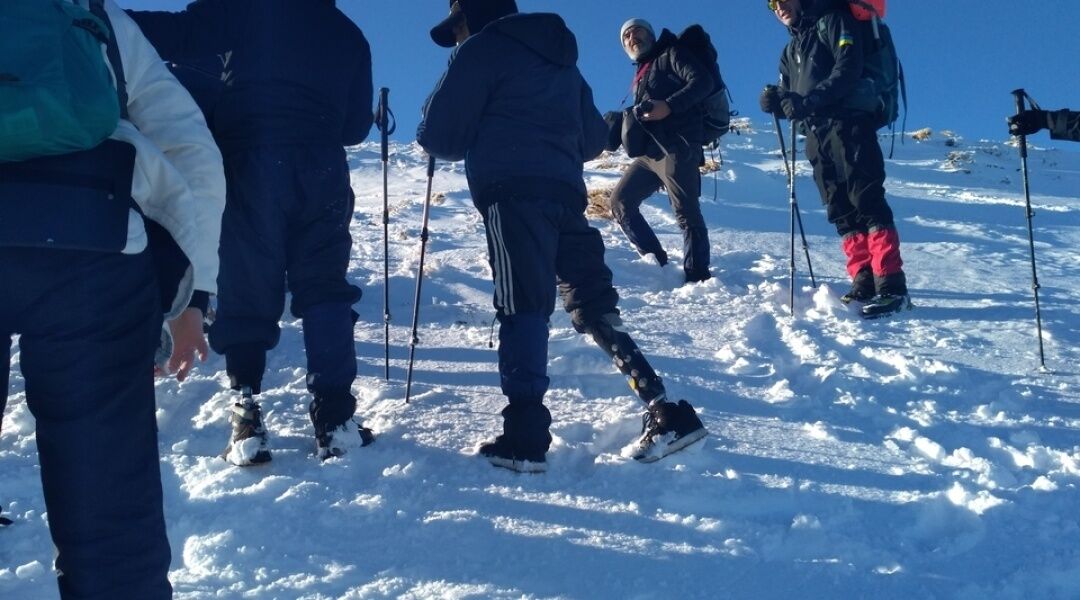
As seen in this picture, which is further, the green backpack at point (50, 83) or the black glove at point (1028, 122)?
the black glove at point (1028, 122)

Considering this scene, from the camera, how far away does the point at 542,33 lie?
346 centimetres

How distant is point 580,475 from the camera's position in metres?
3.27

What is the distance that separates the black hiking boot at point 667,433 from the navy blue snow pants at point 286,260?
1.31 metres

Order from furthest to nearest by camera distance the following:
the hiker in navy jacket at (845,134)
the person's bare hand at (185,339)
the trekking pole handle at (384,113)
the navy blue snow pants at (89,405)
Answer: the hiker in navy jacket at (845,134) < the trekking pole handle at (384,113) < the person's bare hand at (185,339) < the navy blue snow pants at (89,405)

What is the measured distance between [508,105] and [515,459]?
1.53m

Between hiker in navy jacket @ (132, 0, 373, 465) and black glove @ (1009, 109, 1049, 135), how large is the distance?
13.0ft

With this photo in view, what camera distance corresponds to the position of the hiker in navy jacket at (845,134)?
5504mm

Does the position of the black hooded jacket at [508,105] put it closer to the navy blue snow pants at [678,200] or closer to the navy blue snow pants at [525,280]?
the navy blue snow pants at [525,280]

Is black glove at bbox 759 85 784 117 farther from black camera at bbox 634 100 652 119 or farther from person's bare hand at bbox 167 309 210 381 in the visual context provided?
person's bare hand at bbox 167 309 210 381

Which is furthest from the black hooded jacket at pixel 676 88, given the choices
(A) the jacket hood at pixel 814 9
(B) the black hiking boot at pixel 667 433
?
(B) the black hiking boot at pixel 667 433

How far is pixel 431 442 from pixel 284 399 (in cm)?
93

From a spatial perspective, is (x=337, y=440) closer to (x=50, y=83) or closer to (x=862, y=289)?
(x=50, y=83)

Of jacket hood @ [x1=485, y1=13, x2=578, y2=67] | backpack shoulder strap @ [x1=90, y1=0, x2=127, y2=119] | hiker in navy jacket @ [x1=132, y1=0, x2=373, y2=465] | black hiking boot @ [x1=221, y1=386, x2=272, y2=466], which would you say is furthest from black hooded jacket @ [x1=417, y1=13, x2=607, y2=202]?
backpack shoulder strap @ [x1=90, y1=0, x2=127, y2=119]

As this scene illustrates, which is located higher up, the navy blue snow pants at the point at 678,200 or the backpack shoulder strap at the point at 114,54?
the backpack shoulder strap at the point at 114,54
